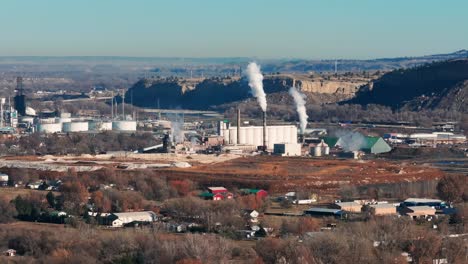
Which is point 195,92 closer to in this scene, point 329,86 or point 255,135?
point 329,86

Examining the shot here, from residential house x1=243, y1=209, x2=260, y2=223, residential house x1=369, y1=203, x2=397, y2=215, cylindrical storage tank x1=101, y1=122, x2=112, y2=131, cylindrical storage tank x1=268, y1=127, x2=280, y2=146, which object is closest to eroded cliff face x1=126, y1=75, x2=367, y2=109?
cylindrical storage tank x1=101, y1=122, x2=112, y2=131

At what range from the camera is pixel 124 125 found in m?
61.9

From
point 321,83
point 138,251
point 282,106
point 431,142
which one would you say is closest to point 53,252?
point 138,251

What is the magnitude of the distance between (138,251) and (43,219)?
7.21 meters

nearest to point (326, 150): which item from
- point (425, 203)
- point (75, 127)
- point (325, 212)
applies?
point (75, 127)

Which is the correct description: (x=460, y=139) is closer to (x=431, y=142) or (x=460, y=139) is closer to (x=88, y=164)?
(x=431, y=142)

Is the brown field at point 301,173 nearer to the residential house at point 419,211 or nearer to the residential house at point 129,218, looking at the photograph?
the residential house at point 419,211

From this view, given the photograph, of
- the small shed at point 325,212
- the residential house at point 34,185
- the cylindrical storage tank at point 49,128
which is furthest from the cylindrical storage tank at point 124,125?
the small shed at point 325,212

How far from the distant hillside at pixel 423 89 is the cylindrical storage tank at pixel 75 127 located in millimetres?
19786

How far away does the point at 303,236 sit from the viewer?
78.8 ft

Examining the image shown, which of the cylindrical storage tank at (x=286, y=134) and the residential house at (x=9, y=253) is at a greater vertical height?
the residential house at (x=9, y=253)

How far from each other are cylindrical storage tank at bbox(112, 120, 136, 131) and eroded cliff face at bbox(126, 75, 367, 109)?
19816mm

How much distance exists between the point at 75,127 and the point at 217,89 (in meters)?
27.4

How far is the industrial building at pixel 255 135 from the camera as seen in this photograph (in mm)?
54062
